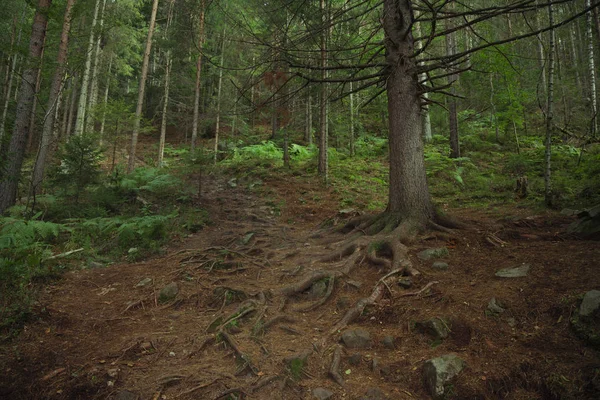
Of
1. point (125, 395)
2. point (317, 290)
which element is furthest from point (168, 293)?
point (317, 290)

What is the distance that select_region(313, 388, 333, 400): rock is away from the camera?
9.38 ft

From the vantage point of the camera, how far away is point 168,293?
5.04 meters

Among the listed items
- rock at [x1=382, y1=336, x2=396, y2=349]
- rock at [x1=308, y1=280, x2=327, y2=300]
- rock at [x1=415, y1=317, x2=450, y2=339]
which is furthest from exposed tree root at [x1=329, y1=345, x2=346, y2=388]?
rock at [x1=308, y1=280, x2=327, y2=300]

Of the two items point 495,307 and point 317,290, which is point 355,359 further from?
point 495,307

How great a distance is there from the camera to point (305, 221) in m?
9.12

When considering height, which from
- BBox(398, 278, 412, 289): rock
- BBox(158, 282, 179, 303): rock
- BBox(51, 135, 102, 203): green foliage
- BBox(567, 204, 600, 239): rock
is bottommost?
BBox(158, 282, 179, 303): rock

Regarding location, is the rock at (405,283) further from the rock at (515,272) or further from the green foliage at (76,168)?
the green foliage at (76,168)

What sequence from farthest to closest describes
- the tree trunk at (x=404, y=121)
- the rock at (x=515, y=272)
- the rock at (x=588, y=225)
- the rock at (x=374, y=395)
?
the tree trunk at (x=404, y=121) < the rock at (x=588, y=225) < the rock at (x=515, y=272) < the rock at (x=374, y=395)

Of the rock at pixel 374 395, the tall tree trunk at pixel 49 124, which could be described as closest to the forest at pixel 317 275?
the rock at pixel 374 395

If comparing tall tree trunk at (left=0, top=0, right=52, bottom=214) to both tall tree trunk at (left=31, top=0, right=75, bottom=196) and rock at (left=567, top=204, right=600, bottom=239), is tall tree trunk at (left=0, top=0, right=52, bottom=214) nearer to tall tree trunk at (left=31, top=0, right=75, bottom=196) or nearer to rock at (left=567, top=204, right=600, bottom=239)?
tall tree trunk at (left=31, top=0, right=75, bottom=196)

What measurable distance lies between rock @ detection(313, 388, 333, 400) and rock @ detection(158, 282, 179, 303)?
303cm

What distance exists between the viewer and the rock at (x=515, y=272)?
154 inches

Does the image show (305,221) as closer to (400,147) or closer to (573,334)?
(400,147)

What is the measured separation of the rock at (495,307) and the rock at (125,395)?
12.1 ft
